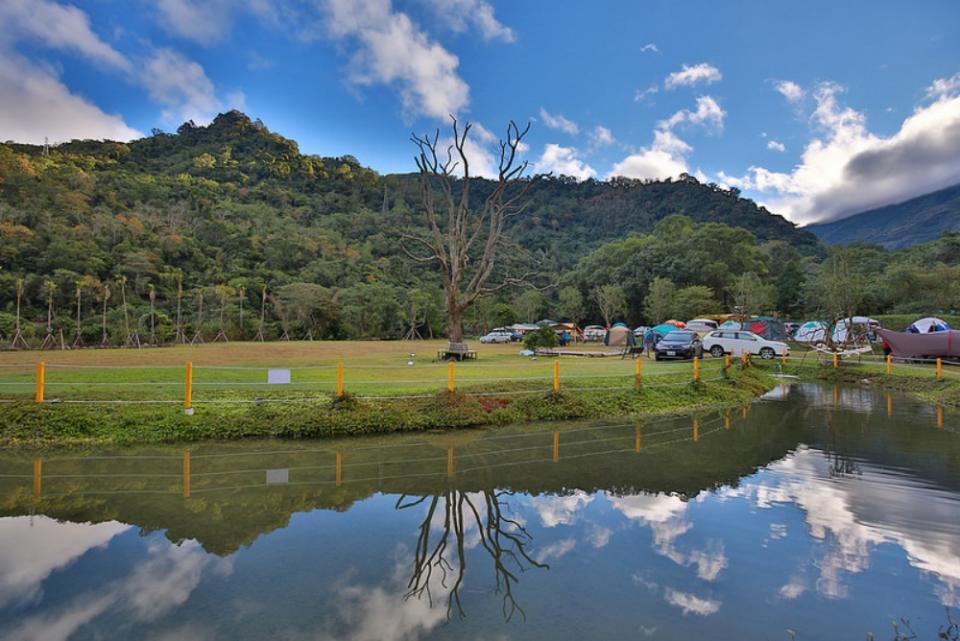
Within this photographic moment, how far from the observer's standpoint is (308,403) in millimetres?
10500

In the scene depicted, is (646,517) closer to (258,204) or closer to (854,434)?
(854,434)

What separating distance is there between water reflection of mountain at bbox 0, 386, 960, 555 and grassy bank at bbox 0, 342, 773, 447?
26.4 inches

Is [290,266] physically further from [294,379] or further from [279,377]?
[279,377]

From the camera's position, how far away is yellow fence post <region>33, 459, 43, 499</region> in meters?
6.51

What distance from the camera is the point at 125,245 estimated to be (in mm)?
47469

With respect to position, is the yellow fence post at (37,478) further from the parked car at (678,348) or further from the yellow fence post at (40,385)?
the parked car at (678,348)

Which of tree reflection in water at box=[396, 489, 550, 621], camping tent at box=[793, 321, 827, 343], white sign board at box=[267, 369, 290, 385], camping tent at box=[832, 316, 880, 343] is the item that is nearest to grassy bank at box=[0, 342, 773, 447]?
white sign board at box=[267, 369, 290, 385]

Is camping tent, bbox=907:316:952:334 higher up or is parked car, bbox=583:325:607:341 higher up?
camping tent, bbox=907:316:952:334

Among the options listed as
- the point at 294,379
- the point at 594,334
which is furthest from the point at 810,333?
the point at 294,379

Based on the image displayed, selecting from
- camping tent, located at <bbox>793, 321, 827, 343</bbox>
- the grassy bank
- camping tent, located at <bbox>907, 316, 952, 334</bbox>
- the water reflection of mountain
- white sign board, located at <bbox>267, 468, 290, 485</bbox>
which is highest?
camping tent, located at <bbox>907, 316, 952, 334</bbox>

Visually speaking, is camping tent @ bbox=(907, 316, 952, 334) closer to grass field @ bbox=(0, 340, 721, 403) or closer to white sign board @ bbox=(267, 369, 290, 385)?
grass field @ bbox=(0, 340, 721, 403)

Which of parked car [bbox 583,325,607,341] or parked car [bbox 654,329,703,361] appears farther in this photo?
parked car [bbox 583,325,607,341]

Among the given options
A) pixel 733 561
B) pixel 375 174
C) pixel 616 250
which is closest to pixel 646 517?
pixel 733 561

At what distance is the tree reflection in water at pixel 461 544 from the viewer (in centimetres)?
416
